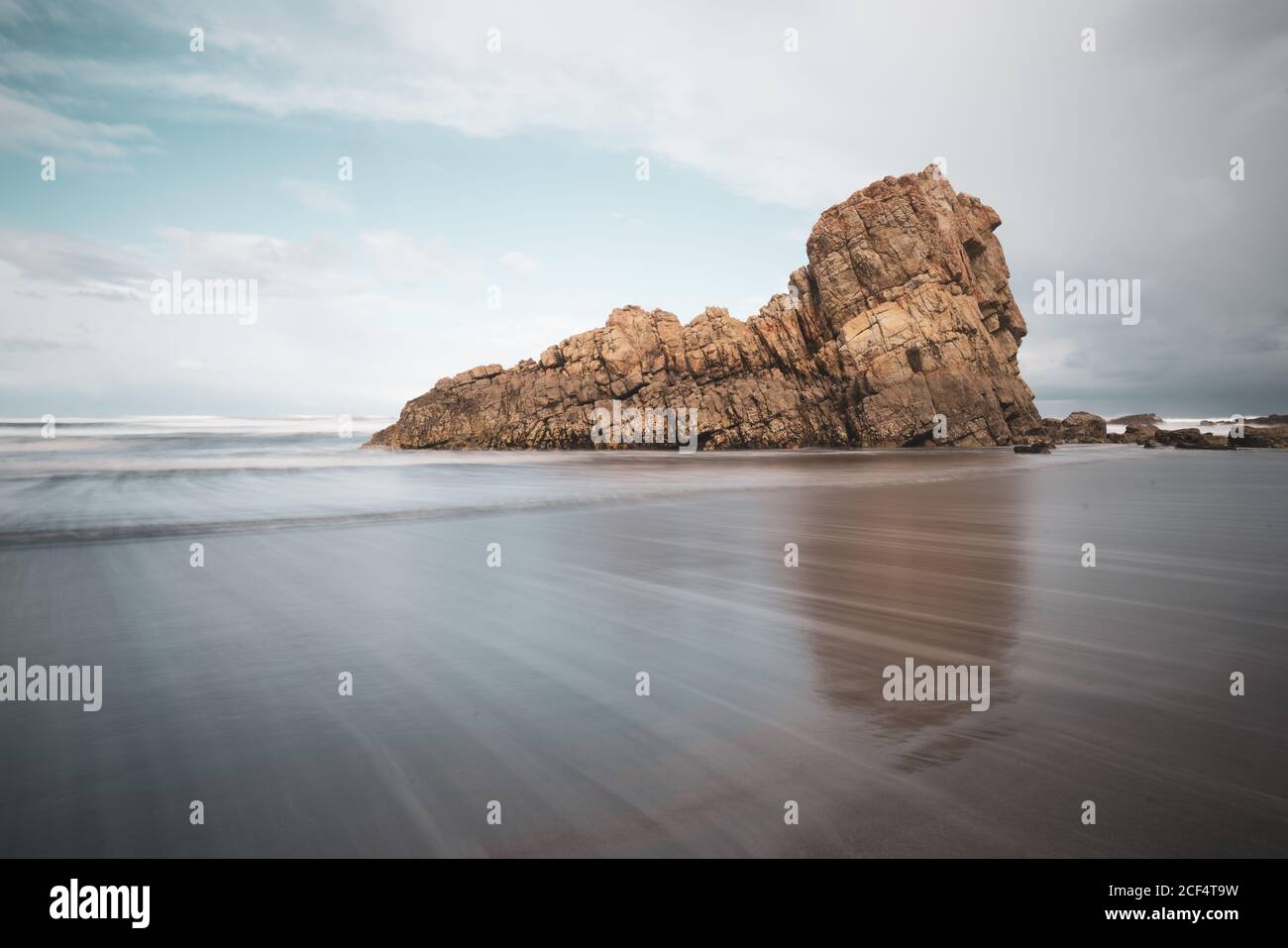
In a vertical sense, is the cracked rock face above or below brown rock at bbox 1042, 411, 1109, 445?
above

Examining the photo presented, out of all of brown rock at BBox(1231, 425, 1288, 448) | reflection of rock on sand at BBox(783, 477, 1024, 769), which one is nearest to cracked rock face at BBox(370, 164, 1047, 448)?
brown rock at BBox(1231, 425, 1288, 448)

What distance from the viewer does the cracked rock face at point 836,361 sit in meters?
55.1

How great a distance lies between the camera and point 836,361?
5831 centimetres

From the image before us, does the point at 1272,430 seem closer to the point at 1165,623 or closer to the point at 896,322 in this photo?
the point at 896,322

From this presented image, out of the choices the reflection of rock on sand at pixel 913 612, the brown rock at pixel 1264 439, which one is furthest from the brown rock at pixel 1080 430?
the reflection of rock on sand at pixel 913 612

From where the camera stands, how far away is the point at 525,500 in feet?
59.0

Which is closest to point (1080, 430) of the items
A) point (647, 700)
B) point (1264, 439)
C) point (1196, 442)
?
point (1196, 442)

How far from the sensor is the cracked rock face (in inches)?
2169

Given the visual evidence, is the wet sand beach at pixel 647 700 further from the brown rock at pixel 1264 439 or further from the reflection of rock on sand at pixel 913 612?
the brown rock at pixel 1264 439

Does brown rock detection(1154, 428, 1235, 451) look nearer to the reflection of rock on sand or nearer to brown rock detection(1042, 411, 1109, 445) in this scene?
brown rock detection(1042, 411, 1109, 445)

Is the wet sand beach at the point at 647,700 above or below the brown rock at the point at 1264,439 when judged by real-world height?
below

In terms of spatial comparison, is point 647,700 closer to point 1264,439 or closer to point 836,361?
point 836,361

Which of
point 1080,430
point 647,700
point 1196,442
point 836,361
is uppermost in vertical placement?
point 836,361
